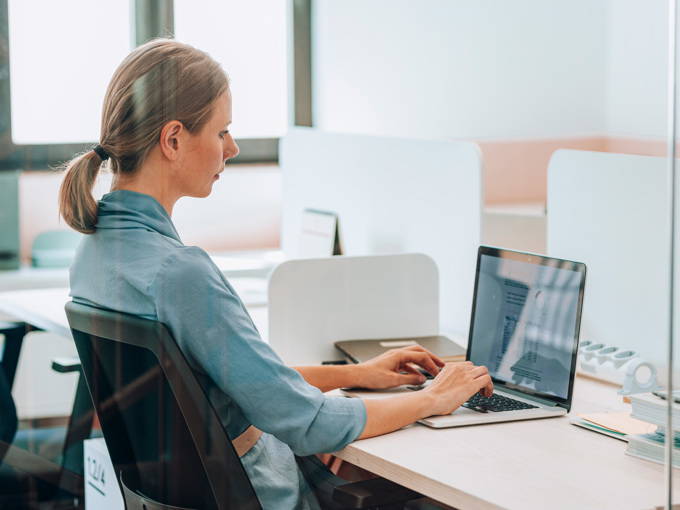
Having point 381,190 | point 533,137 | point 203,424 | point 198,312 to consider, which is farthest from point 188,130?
point 533,137

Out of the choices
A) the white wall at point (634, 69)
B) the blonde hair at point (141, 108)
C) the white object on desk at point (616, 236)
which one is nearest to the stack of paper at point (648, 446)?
the white object on desk at point (616, 236)

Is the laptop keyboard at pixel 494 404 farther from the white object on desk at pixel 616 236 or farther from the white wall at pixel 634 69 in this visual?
the white wall at pixel 634 69

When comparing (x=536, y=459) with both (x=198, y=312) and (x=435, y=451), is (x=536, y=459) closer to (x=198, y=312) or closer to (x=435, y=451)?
(x=435, y=451)

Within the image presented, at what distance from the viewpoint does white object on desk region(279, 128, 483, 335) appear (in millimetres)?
1784

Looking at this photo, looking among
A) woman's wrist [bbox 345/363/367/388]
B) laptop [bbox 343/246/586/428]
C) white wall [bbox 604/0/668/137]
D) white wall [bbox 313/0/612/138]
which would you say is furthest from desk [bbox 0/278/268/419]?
white wall [bbox 604/0/668/137]

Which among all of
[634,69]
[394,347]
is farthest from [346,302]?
[634,69]

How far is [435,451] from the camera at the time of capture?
42.5 inches

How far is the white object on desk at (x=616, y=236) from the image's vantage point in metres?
1.41

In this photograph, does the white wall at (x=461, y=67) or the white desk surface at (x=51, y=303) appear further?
the white wall at (x=461, y=67)

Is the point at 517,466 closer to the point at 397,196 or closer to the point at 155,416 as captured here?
the point at 155,416

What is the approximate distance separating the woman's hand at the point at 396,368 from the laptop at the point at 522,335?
0.05ft

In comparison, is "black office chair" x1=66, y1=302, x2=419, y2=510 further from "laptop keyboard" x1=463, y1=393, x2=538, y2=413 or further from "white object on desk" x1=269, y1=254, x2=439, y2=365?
"white object on desk" x1=269, y1=254, x2=439, y2=365

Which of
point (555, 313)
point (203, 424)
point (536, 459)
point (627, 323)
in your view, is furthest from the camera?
point (627, 323)

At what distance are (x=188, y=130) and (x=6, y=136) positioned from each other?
0.60 metres
